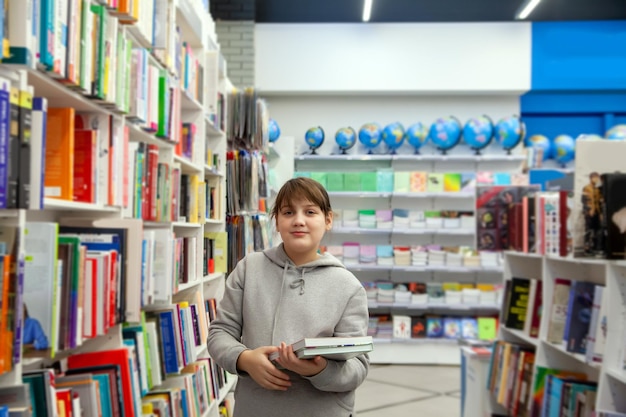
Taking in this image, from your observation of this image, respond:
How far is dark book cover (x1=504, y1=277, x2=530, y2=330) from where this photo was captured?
3.99m

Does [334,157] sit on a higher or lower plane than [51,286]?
higher

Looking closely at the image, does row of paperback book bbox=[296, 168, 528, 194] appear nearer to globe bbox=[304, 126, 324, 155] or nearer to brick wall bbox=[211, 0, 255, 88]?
globe bbox=[304, 126, 324, 155]

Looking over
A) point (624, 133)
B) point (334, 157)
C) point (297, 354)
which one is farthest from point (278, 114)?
point (297, 354)

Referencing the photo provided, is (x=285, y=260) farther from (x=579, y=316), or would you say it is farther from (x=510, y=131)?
(x=510, y=131)

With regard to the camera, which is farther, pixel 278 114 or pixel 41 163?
pixel 278 114

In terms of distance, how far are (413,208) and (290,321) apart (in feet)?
21.5

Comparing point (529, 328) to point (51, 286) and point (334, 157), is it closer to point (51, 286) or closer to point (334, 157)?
point (51, 286)

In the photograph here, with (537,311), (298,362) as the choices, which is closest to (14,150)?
(298,362)

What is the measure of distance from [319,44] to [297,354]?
674 cm

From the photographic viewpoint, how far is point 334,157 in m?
7.72

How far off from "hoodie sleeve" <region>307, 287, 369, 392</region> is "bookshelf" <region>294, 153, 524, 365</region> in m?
5.90

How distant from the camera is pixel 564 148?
309 inches

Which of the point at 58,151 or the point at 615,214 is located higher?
the point at 58,151

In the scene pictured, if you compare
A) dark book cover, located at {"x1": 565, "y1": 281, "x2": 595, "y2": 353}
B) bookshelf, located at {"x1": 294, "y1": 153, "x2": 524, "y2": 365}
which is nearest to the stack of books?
dark book cover, located at {"x1": 565, "y1": 281, "x2": 595, "y2": 353}
